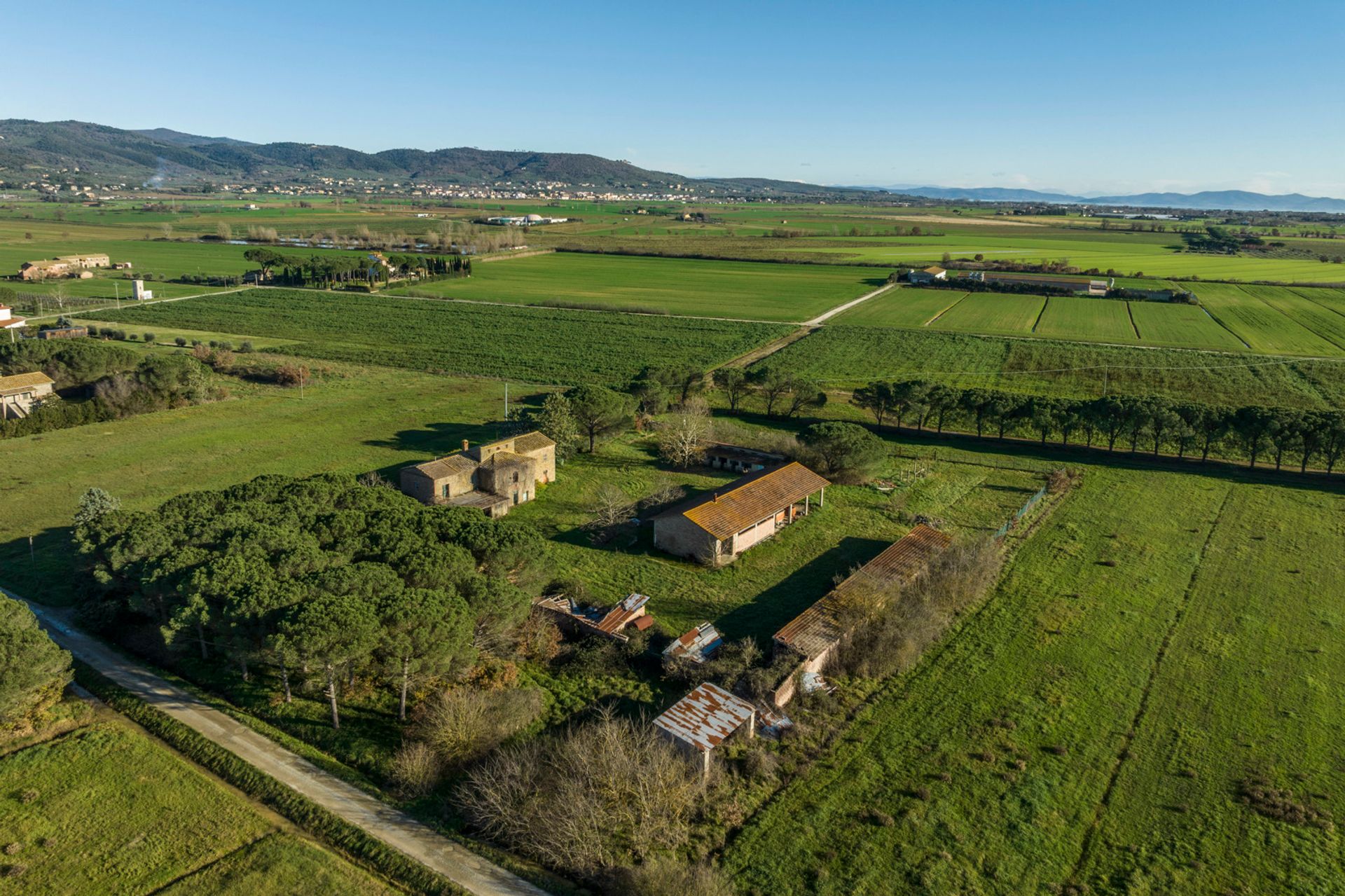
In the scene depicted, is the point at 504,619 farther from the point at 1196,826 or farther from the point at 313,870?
the point at 1196,826

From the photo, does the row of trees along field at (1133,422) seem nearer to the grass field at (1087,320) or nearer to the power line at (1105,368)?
the power line at (1105,368)

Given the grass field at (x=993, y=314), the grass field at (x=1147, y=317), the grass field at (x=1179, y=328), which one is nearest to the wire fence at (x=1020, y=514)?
the grass field at (x=1147, y=317)

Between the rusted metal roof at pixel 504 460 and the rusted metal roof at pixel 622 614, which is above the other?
the rusted metal roof at pixel 504 460

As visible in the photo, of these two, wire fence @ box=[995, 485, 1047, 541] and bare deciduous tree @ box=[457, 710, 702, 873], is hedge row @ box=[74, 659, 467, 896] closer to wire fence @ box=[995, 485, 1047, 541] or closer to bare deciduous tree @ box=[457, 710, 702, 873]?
bare deciduous tree @ box=[457, 710, 702, 873]

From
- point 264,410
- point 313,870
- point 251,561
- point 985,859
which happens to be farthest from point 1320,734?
point 264,410

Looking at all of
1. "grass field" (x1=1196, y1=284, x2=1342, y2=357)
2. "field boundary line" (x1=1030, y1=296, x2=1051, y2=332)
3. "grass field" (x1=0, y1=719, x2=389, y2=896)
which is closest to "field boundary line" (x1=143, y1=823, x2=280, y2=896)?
"grass field" (x1=0, y1=719, x2=389, y2=896)
